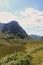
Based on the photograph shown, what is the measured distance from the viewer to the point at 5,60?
49531 millimetres

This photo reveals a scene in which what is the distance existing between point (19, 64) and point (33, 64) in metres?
3.06

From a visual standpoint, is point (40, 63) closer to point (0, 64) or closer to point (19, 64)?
point (19, 64)

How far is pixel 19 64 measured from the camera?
43625 millimetres

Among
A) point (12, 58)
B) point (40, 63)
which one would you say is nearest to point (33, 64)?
point (40, 63)

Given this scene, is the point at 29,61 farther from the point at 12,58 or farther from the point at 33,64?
the point at 12,58

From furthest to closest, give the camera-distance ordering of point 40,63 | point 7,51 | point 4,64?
point 7,51 → point 4,64 → point 40,63

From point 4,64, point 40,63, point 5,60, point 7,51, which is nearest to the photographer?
point 40,63

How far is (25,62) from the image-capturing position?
147 ft

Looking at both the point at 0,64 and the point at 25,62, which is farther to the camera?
the point at 0,64

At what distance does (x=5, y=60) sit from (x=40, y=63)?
1010cm

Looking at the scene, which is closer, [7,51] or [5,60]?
[5,60]

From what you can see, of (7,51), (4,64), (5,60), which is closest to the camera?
(4,64)

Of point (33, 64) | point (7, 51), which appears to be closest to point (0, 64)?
point (33, 64)

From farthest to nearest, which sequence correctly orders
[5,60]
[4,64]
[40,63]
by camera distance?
1. [5,60]
2. [4,64]
3. [40,63]
